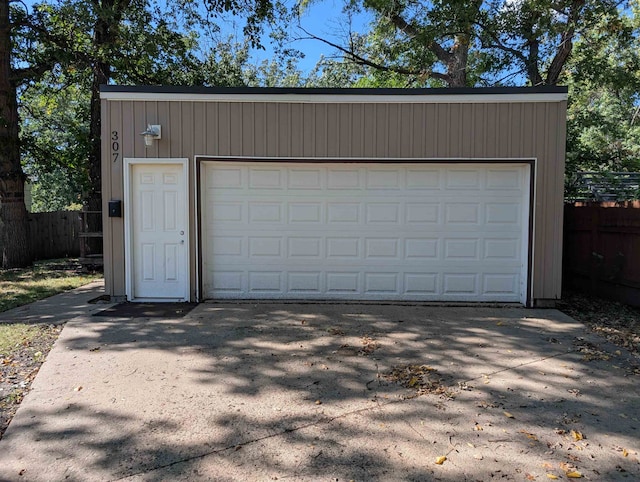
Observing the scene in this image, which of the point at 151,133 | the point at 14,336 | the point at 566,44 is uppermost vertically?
the point at 566,44

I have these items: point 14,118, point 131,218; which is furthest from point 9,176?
point 131,218

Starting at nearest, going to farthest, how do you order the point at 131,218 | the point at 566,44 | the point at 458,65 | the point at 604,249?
the point at 131,218 → the point at 604,249 → the point at 566,44 → the point at 458,65

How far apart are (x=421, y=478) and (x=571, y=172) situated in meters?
11.3

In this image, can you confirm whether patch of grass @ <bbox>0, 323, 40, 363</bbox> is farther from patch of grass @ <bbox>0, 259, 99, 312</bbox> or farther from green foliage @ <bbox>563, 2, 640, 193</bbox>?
green foliage @ <bbox>563, 2, 640, 193</bbox>

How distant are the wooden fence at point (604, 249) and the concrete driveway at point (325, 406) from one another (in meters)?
2.33

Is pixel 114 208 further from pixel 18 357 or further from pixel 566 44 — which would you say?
pixel 566 44

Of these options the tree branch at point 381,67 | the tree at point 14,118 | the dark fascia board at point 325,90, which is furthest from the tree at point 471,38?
the tree at point 14,118

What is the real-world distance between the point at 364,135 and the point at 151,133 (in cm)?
312

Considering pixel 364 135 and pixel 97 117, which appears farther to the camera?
pixel 97 117

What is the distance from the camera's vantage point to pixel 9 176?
452 inches

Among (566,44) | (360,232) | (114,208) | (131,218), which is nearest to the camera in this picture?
(114,208)

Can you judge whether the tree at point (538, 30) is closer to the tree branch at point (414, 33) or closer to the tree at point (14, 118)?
the tree branch at point (414, 33)

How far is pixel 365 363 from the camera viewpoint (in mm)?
4434

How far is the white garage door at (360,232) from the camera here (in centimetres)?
702
